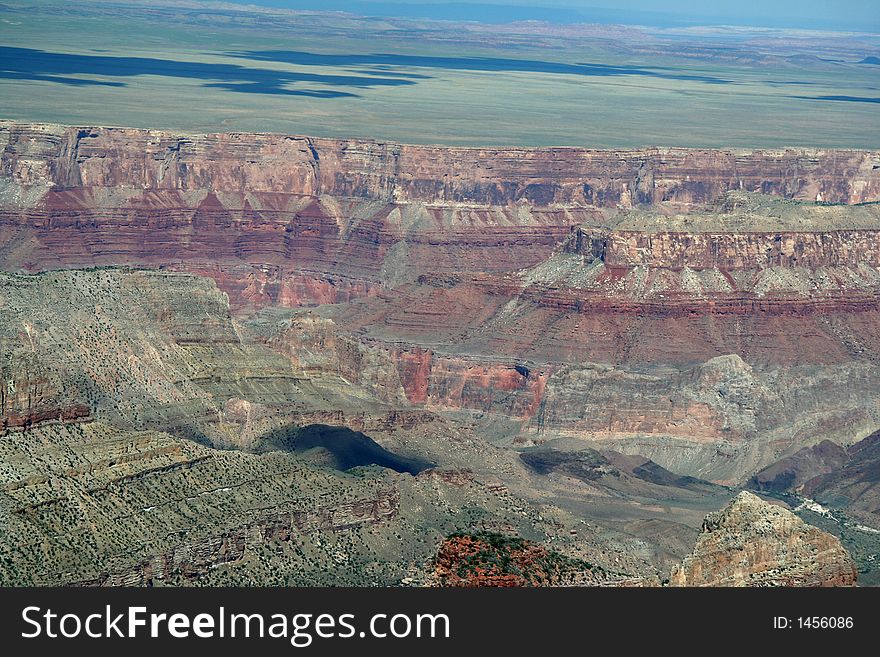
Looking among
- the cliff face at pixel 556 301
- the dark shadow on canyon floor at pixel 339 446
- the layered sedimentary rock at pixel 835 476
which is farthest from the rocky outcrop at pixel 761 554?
the layered sedimentary rock at pixel 835 476

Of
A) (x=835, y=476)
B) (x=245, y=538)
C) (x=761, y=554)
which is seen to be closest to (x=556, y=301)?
(x=835, y=476)

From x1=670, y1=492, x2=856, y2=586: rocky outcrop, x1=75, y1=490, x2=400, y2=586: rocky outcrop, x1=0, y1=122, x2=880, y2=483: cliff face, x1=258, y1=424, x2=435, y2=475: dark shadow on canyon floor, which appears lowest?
x1=0, y1=122, x2=880, y2=483: cliff face


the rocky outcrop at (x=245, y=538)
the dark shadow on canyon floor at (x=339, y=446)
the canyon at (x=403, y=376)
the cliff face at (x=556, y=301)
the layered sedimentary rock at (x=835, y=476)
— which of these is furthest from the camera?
the cliff face at (x=556, y=301)

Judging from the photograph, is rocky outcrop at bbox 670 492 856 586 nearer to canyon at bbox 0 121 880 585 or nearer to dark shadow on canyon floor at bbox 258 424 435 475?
canyon at bbox 0 121 880 585

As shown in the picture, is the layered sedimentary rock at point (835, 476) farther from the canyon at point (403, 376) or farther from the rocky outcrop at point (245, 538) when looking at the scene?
the rocky outcrop at point (245, 538)

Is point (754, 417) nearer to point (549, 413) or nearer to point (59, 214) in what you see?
point (549, 413)

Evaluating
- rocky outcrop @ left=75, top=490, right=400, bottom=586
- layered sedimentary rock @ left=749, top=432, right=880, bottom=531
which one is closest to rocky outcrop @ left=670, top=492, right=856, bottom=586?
rocky outcrop @ left=75, top=490, right=400, bottom=586
